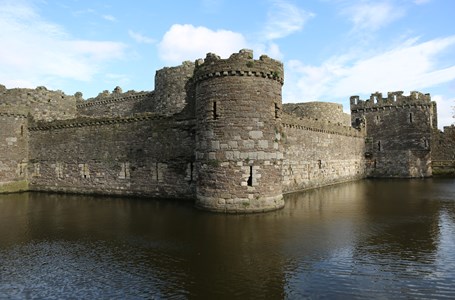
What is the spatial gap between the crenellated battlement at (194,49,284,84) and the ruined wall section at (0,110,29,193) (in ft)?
51.9

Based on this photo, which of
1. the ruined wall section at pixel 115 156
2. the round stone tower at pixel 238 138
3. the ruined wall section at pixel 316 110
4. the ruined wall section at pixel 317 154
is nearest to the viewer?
the round stone tower at pixel 238 138

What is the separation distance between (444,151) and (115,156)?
3401cm

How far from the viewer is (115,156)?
21.2m

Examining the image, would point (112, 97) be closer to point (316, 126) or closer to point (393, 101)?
point (316, 126)

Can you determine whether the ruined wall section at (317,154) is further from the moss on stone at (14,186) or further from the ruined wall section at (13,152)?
the ruined wall section at (13,152)

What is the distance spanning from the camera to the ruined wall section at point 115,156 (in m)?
19.2

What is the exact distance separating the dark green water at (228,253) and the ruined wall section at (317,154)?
6.94 metres

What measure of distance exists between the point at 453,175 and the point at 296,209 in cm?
2789

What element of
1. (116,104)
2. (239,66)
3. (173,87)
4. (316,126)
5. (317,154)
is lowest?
(317,154)

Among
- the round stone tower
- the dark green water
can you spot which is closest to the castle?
the round stone tower

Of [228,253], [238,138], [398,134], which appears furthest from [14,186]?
[398,134]

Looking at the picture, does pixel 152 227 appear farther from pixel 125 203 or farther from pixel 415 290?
pixel 415 290

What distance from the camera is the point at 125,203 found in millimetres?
18031

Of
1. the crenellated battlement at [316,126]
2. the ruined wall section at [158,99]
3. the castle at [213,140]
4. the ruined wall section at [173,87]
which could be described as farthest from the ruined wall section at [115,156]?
the crenellated battlement at [316,126]
